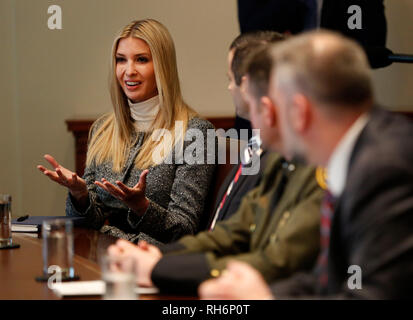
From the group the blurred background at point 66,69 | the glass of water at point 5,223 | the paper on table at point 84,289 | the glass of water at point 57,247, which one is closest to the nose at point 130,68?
the glass of water at point 5,223

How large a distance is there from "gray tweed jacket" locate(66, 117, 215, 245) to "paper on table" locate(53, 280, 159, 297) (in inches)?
39.7

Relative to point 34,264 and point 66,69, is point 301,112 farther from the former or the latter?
point 66,69

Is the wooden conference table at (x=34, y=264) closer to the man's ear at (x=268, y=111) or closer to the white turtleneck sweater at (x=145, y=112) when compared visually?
the man's ear at (x=268, y=111)

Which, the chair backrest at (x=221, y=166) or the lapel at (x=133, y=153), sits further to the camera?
the lapel at (x=133, y=153)

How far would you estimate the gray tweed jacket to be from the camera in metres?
2.67

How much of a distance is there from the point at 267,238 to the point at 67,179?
1319 mm

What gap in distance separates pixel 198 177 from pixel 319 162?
60.5 inches

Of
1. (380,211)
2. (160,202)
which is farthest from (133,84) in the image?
(380,211)

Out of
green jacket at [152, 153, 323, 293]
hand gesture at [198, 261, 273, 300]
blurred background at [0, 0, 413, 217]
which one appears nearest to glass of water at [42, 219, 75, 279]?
green jacket at [152, 153, 323, 293]

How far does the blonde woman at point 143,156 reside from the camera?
270cm

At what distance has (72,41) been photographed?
4.85 m
